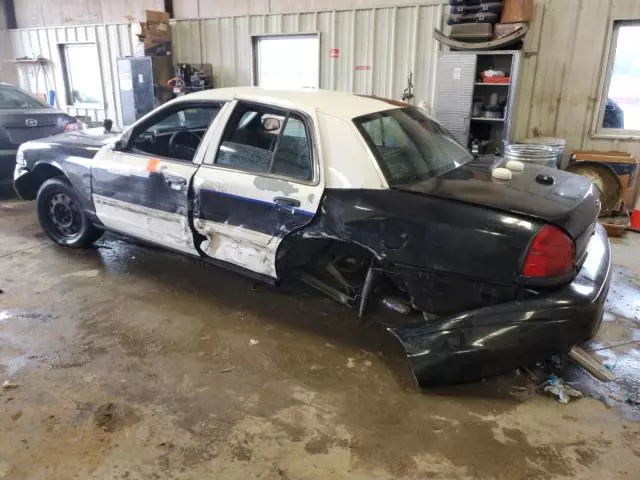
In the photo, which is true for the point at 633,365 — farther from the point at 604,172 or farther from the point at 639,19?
the point at 639,19

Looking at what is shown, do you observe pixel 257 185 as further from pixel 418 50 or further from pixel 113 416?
pixel 418 50

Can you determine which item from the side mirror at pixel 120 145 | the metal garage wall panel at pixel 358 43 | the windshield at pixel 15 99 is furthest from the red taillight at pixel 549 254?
the windshield at pixel 15 99

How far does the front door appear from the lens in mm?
3260

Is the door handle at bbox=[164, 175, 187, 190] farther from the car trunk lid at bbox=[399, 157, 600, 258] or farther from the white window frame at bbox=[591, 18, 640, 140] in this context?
the white window frame at bbox=[591, 18, 640, 140]

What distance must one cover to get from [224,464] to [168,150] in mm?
2271

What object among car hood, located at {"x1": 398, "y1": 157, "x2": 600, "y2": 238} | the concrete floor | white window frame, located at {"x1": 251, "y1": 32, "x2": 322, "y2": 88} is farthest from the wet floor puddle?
white window frame, located at {"x1": 251, "y1": 32, "x2": 322, "y2": 88}

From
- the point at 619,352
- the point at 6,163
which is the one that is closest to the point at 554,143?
the point at 619,352

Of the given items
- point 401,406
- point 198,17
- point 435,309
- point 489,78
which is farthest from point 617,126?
point 198,17

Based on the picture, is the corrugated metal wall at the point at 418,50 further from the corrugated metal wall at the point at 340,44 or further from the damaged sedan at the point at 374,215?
the damaged sedan at the point at 374,215

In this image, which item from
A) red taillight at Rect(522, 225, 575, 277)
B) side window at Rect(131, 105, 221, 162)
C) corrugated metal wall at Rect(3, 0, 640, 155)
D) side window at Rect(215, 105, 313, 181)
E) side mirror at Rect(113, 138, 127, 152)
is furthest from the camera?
corrugated metal wall at Rect(3, 0, 640, 155)

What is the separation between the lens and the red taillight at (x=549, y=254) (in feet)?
7.24

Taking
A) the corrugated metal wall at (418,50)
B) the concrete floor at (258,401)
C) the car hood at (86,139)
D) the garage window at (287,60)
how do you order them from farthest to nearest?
1. the garage window at (287,60)
2. the corrugated metal wall at (418,50)
3. the car hood at (86,139)
4. the concrete floor at (258,401)

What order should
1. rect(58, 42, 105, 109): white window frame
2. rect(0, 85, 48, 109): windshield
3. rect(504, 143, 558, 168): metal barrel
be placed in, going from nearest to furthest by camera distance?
1. rect(504, 143, 558, 168): metal barrel
2. rect(0, 85, 48, 109): windshield
3. rect(58, 42, 105, 109): white window frame

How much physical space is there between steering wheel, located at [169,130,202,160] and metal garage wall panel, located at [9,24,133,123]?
6.22 m
